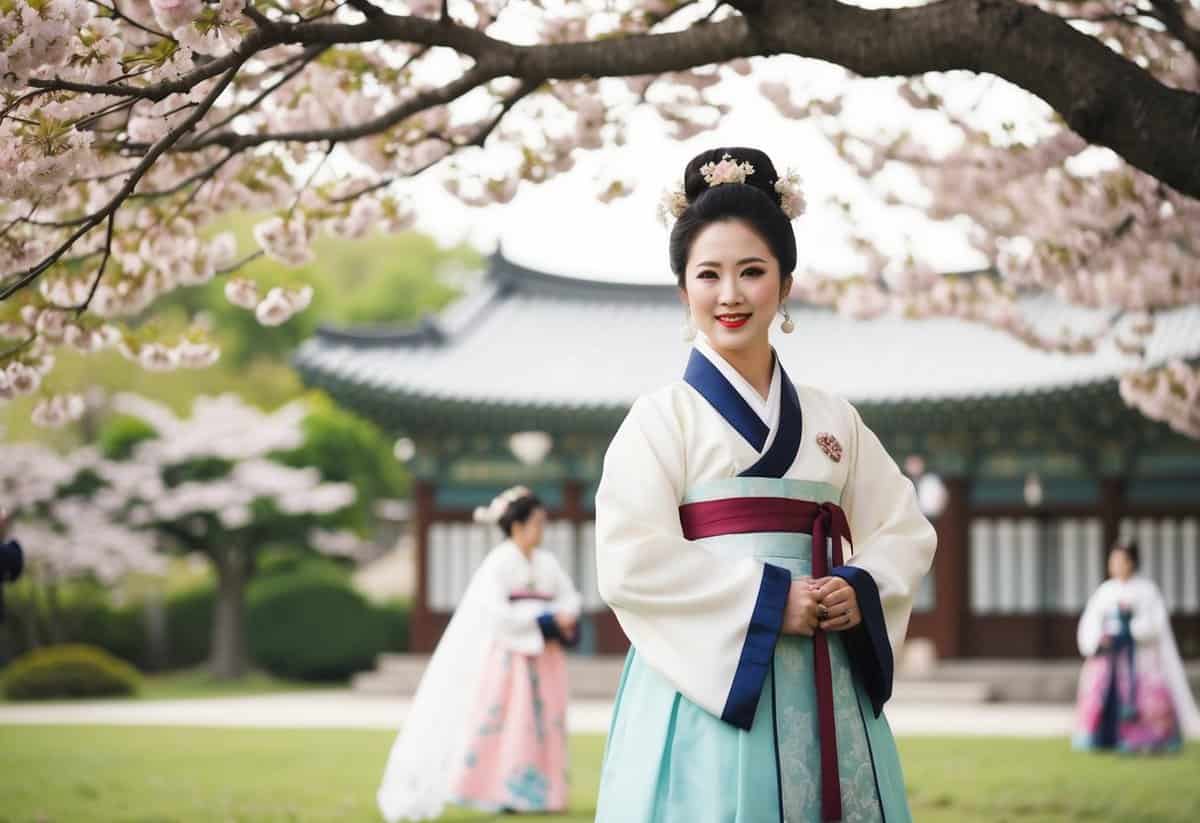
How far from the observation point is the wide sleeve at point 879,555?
12.3 feet

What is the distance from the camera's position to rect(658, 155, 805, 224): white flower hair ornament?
12.8 ft

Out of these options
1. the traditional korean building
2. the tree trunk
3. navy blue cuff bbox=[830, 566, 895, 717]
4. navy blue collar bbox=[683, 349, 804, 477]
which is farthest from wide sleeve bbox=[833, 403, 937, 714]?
the tree trunk

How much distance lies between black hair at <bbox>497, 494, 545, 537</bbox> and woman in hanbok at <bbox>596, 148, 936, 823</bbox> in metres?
5.02

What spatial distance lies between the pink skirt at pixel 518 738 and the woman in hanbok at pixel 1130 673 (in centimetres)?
551

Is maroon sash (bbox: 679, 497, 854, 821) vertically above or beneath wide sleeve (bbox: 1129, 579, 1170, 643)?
above

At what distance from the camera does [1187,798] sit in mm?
8922

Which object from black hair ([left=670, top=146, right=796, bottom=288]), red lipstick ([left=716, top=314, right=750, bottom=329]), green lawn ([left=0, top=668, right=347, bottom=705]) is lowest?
green lawn ([left=0, top=668, right=347, bottom=705])

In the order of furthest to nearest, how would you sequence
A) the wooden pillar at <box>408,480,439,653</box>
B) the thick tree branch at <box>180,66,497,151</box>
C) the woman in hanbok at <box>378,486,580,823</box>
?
1. the wooden pillar at <box>408,480,439,653</box>
2. the woman in hanbok at <box>378,486,580,823</box>
3. the thick tree branch at <box>180,66,497,151</box>

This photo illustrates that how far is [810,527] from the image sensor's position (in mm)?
3775

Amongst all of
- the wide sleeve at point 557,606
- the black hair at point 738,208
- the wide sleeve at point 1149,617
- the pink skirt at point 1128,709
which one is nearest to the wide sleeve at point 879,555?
the black hair at point 738,208

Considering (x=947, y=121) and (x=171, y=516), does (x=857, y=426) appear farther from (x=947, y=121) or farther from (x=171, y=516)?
(x=171, y=516)

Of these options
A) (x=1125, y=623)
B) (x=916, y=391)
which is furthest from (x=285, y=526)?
(x=1125, y=623)

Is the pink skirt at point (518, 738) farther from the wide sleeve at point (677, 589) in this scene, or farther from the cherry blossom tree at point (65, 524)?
the cherry blossom tree at point (65, 524)

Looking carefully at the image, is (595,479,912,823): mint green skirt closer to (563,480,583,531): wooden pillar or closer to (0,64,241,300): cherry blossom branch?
(0,64,241,300): cherry blossom branch
